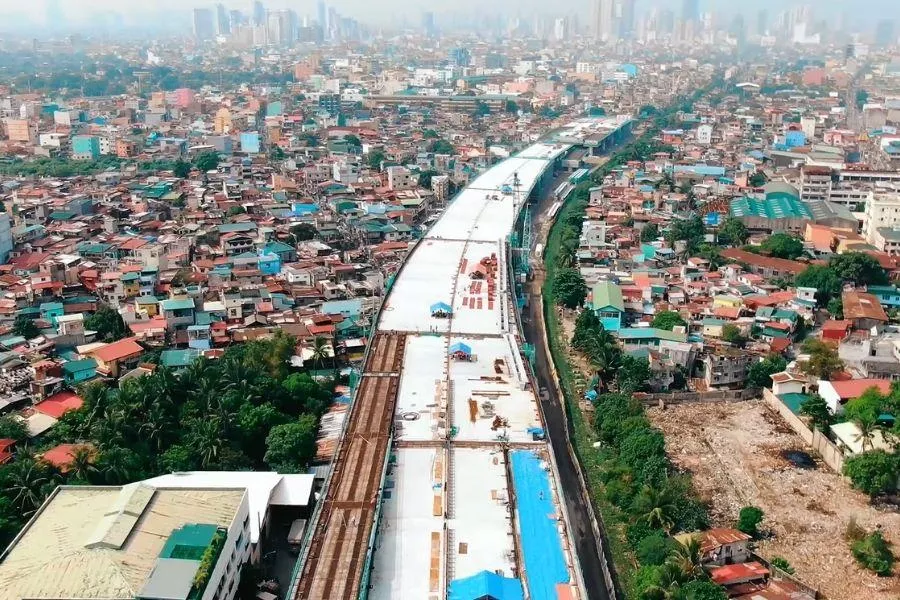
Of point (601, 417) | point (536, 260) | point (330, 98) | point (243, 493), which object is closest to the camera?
point (243, 493)

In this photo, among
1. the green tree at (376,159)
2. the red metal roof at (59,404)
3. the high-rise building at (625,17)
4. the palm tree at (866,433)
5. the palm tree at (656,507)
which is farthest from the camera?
the high-rise building at (625,17)

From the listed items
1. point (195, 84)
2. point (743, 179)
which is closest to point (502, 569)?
point (743, 179)

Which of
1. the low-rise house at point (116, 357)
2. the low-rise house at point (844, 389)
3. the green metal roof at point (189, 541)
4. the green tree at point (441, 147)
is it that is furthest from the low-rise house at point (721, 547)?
the green tree at point (441, 147)

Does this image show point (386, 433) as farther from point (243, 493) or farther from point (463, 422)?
point (243, 493)

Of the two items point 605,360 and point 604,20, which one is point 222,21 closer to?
point 604,20

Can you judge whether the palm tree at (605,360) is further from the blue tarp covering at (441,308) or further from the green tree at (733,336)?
the blue tarp covering at (441,308)

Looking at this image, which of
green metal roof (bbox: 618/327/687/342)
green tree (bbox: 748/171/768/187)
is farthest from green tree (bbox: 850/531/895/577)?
green tree (bbox: 748/171/768/187)
